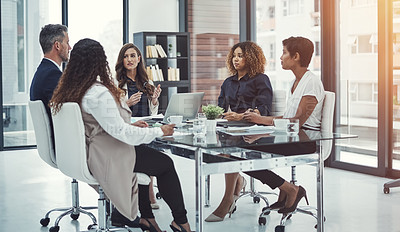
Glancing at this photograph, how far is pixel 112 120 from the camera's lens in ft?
9.80

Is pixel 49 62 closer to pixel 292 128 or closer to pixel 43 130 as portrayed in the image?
pixel 43 130

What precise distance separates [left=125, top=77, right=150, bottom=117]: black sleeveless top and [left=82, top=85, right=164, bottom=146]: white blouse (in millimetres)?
1670

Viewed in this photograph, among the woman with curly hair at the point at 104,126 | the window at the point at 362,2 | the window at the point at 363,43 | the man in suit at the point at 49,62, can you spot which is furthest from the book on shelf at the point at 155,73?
the woman with curly hair at the point at 104,126

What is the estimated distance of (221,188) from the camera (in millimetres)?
5188

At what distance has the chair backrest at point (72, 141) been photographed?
2977 millimetres

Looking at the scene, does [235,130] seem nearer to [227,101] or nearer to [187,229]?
[187,229]

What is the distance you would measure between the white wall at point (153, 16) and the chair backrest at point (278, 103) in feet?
16.0

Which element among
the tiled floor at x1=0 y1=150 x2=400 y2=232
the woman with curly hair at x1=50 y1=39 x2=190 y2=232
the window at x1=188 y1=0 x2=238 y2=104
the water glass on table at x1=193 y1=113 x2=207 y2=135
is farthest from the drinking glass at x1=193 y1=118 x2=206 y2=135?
the window at x1=188 y1=0 x2=238 y2=104

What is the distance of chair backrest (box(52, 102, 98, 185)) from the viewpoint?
9.77ft

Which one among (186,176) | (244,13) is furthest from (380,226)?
(244,13)

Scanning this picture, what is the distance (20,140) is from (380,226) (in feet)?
19.5

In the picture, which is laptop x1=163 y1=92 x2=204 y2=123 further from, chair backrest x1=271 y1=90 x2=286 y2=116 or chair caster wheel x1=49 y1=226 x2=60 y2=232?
chair caster wheel x1=49 y1=226 x2=60 y2=232

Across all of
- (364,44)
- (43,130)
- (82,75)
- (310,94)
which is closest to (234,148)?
(82,75)

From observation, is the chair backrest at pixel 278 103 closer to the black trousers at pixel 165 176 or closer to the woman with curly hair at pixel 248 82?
the woman with curly hair at pixel 248 82
